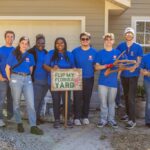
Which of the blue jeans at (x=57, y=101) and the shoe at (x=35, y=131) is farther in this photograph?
the blue jeans at (x=57, y=101)

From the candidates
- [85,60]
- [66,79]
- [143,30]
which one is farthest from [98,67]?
[143,30]

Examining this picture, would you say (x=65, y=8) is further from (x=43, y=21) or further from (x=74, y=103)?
(x=74, y=103)

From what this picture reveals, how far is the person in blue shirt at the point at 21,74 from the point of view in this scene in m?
7.67

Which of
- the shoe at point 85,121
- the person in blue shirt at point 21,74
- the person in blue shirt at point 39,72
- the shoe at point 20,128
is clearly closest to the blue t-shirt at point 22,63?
the person in blue shirt at point 21,74

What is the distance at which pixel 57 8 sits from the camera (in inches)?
411

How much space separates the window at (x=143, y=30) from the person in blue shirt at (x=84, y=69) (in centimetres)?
423

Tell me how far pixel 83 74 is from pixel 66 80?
1.25 feet

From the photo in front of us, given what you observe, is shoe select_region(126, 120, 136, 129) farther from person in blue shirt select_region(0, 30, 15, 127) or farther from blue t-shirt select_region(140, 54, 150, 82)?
person in blue shirt select_region(0, 30, 15, 127)

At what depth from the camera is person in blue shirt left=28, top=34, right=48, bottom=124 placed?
8.30 m

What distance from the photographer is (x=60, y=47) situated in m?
8.14

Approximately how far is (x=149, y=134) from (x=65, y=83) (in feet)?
6.29

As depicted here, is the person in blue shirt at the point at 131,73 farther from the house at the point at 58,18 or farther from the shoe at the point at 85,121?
the house at the point at 58,18

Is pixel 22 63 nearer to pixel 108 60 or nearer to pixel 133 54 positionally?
pixel 108 60

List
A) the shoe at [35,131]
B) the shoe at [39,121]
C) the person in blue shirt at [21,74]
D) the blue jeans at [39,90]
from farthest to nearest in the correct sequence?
the shoe at [39,121], the blue jeans at [39,90], the shoe at [35,131], the person in blue shirt at [21,74]
